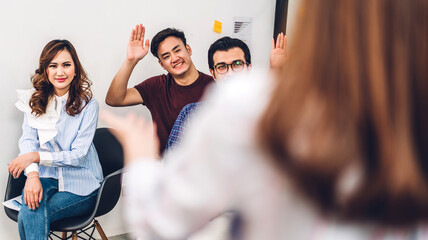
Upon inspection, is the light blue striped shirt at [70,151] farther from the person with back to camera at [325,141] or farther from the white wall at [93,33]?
the person with back to camera at [325,141]

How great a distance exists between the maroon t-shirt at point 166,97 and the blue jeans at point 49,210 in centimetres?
61

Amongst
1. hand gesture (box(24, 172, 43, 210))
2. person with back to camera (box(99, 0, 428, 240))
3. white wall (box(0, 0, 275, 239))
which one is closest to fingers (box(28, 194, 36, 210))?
hand gesture (box(24, 172, 43, 210))

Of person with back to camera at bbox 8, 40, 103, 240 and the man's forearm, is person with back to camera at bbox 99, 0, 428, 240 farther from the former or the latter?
the man's forearm

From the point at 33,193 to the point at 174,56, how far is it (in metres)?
1.21

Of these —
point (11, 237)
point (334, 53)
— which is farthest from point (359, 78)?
point (11, 237)

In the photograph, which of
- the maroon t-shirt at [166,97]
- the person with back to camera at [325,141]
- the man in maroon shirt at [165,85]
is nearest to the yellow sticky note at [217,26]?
the man in maroon shirt at [165,85]

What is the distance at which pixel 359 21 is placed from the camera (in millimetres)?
403

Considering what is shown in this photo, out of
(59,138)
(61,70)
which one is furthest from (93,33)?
(59,138)

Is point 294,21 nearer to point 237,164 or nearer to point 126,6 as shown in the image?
point 237,164

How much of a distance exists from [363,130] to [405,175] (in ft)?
0.23

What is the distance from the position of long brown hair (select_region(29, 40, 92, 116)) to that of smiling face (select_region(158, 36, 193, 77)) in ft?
1.81

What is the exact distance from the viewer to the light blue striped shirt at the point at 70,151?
7.14ft

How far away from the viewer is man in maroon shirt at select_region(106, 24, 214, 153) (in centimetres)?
241

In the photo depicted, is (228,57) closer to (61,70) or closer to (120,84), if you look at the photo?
(120,84)
